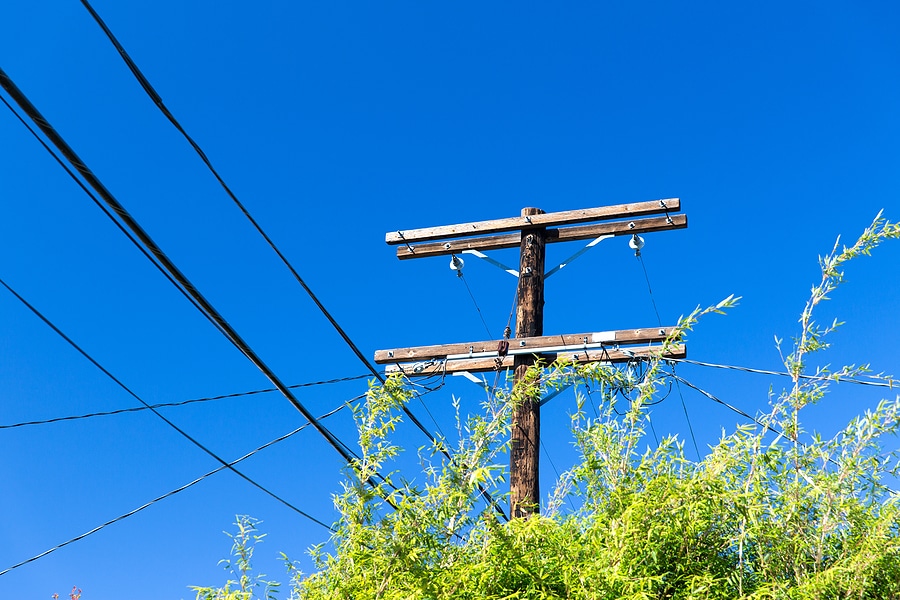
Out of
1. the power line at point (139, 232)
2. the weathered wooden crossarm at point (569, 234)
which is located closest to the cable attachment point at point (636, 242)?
the weathered wooden crossarm at point (569, 234)

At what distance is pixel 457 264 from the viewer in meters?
9.85

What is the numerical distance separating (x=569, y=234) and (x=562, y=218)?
19 cm

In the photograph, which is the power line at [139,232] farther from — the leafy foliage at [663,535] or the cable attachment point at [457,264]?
the cable attachment point at [457,264]

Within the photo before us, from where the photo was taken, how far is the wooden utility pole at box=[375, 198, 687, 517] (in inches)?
320

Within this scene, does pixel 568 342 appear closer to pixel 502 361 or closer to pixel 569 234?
pixel 502 361

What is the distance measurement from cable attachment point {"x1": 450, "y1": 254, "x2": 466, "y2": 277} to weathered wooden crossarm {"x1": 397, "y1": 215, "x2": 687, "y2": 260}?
0.22 feet

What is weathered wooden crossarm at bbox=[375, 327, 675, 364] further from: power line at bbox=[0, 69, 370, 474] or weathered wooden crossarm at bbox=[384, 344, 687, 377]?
power line at bbox=[0, 69, 370, 474]

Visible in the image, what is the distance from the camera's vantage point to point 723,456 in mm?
4152

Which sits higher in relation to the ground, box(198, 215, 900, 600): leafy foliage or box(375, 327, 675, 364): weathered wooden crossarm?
box(375, 327, 675, 364): weathered wooden crossarm

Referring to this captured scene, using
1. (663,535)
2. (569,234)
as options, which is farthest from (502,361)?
(663,535)

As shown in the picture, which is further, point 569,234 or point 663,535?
point 569,234

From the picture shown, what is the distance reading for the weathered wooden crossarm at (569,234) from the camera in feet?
30.3

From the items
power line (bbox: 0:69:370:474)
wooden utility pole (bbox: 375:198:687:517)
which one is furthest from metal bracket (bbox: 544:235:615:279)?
power line (bbox: 0:69:370:474)

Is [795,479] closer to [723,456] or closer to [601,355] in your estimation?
[723,456]
